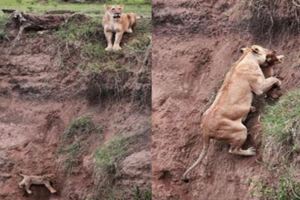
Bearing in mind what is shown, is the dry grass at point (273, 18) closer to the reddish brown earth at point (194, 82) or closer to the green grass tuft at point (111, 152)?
the reddish brown earth at point (194, 82)

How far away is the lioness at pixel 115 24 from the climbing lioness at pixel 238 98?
14.2 ft

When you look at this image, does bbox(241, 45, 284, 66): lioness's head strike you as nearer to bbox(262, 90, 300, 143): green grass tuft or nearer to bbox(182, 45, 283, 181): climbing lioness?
bbox(182, 45, 283, 181): climbing lioness

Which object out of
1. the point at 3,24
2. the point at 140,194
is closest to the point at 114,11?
the point at 3,24

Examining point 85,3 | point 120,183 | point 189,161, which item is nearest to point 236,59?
point 189,161

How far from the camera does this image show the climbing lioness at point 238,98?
8.04 meters

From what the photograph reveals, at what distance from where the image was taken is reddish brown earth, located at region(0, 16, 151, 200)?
11.8 metres

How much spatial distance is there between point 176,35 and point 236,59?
94 centimetres

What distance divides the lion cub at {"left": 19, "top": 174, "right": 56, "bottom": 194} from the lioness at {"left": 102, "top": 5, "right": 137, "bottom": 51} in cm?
223

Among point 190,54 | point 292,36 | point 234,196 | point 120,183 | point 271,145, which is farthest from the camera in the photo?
point 120,183

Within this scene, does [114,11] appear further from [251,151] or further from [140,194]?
[251,151]

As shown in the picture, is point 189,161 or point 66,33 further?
point 66,33

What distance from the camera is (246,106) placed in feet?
26.6

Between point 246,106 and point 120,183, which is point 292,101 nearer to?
point 246,106

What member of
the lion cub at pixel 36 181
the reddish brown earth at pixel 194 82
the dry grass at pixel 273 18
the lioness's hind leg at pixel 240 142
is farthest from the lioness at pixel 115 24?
the lioness's hind leg at pixel 240 142
